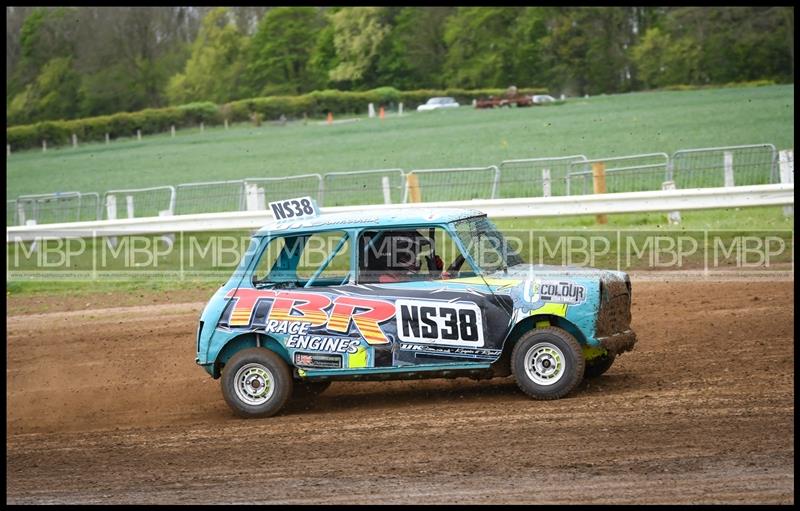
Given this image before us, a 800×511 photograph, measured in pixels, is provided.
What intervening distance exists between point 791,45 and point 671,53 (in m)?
3.82

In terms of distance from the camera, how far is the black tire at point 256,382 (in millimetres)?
9859

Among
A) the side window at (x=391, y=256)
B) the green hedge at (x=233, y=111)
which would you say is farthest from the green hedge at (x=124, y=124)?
the side window at (x=391, y=256)

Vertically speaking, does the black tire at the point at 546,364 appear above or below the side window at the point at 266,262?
below

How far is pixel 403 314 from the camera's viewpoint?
952cm

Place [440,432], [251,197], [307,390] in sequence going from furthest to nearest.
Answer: [251,197] → [307,390] → [440,432]

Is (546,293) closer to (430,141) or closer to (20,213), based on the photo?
(20,213)

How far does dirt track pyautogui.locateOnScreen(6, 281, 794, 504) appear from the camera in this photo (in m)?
7.12

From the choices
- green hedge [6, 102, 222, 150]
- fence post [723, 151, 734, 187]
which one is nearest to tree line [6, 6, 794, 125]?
green hedge [6, 102, 222, 150]

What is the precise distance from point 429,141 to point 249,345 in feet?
88.8

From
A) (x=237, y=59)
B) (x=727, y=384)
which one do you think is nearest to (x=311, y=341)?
(x=727, y=384)

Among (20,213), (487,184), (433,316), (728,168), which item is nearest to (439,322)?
(433,316)

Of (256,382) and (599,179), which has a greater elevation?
(599,179)

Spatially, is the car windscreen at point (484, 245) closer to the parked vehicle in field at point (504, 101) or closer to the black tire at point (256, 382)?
the black tire at point (256, 382)

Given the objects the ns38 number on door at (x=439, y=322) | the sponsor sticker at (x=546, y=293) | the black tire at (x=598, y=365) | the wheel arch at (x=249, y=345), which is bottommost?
the black tire at (x=598, y=365)
